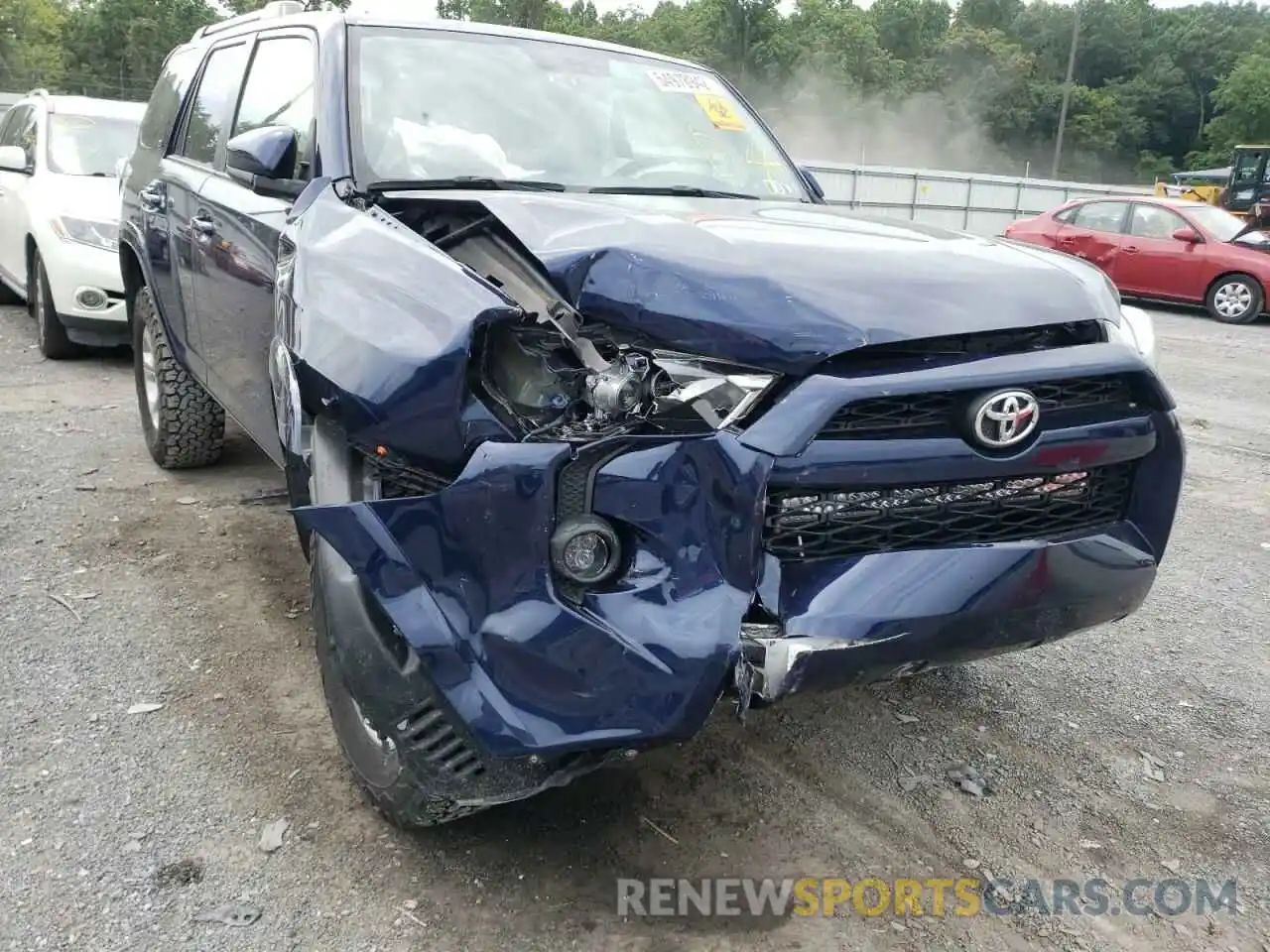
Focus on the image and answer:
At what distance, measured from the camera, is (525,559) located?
6.28 feet

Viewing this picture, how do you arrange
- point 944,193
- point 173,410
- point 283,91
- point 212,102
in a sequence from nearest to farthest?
point 283,91 < point 212,102 < point 173,410 < point 944,193

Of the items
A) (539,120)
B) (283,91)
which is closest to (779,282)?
(539,120)

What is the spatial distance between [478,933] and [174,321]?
3204mm

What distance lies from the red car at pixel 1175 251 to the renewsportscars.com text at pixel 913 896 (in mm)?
12008

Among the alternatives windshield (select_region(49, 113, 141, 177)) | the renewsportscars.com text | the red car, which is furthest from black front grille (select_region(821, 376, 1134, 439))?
the red car

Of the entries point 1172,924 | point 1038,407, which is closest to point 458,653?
point 1038,407

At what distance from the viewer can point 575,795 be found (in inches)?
107

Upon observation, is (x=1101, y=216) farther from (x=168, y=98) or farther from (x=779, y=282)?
(x=779, y=282)

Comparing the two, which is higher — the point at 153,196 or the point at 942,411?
the point at 153,196

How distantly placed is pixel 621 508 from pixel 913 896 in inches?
46.7

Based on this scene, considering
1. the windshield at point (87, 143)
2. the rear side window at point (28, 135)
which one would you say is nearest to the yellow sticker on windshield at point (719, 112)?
the windshield at point (87, 143)

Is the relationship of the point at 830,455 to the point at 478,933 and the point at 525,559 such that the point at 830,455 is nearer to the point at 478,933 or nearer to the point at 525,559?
the point at 525,559

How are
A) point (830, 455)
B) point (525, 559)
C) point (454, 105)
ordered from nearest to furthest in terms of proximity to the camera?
point (525, 559)
point (830, 455)
point (454, 105)

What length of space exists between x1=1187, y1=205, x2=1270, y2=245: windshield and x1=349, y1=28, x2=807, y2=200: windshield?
11151 mm
